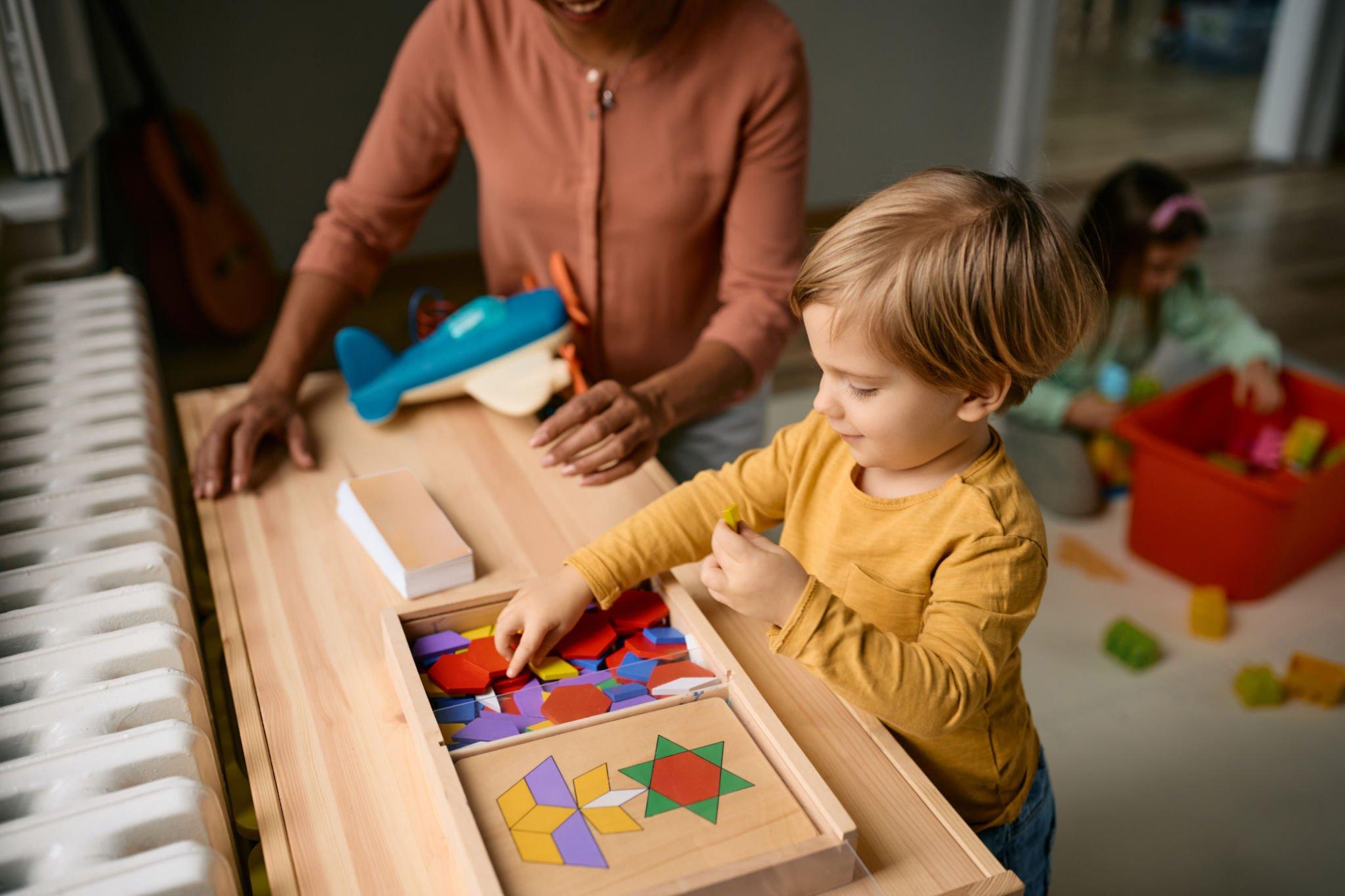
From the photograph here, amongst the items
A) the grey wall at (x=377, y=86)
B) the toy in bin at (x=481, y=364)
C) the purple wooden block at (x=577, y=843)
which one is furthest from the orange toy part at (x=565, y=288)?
the grey wall at (x=377, y=86)

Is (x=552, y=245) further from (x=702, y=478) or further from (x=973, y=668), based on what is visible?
(x=973, y=668)

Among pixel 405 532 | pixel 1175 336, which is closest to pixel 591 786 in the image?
pixel 405 532

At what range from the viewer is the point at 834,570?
849mm

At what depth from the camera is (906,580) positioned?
80cm

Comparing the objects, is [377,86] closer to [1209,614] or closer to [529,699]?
[1209,614]

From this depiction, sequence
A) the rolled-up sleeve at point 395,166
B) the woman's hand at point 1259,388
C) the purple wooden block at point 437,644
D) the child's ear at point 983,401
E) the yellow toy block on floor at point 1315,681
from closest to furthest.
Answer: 1. the child's ear at point 983,401
2. the purple wooden block at point 437,644
3. the rolled-up sleeve at point 395,166
4. the yellow toy block on floor at point 1315,681
5. the woman's hand at point 1259,388

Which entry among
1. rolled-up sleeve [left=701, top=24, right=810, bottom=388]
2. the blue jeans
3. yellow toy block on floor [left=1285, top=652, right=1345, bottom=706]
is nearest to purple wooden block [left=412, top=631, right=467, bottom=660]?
the blue jeans

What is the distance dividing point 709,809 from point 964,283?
37 centimetres

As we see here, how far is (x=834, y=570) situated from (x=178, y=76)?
8.67 feet

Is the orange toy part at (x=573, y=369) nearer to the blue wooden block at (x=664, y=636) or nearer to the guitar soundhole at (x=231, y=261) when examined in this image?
the blue wooden block at (x=664, y=636)

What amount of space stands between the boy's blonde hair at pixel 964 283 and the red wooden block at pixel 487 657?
36cm

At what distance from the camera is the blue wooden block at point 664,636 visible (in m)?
0.86

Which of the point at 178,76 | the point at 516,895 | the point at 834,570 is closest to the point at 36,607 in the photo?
the point at 516,895

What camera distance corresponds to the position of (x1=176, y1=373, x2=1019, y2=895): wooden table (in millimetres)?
683
